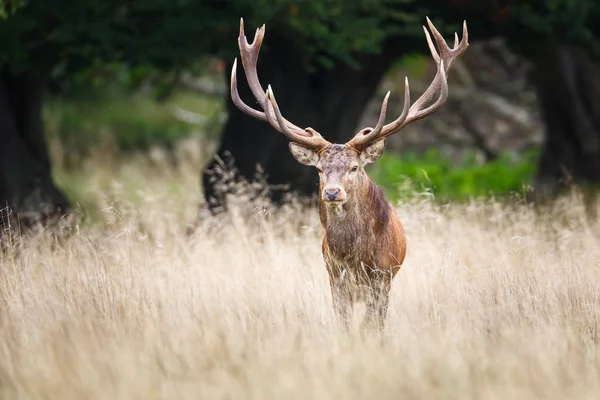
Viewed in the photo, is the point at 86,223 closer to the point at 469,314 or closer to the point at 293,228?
the point at 293,228

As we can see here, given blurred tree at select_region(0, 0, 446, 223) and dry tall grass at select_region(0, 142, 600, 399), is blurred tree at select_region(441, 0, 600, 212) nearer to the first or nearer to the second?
blurred tree at select_region(0, 0, 446, 223)

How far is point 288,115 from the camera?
11.8m

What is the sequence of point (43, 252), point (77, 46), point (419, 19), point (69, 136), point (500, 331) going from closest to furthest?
point (500, 331)
point (43, 252)
point (77, 46)
point (419, 19)
point (69, 136)

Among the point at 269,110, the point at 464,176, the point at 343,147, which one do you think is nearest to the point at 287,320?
the point at 343,147

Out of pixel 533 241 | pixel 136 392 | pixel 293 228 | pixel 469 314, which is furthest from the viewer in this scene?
pixel 293 228

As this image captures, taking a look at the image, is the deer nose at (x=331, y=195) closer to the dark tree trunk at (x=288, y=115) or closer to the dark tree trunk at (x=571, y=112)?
the dark tree trunk at (x=288, y=115)

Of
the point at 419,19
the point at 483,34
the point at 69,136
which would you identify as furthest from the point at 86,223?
the point at 69,136

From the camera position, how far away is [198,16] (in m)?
10.0

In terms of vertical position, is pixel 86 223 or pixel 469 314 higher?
pixel 86 223

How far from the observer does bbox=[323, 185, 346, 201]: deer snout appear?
6293 mm

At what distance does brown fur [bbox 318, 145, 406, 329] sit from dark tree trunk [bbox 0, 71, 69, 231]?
4.53 m

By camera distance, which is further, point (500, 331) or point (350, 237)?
point (350, 237)

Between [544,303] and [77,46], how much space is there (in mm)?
5533

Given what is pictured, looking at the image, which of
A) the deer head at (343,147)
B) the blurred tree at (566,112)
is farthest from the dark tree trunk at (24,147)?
the blurred tree at (566,112)
